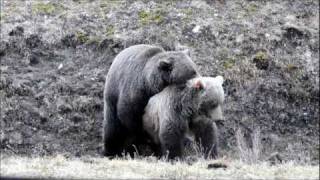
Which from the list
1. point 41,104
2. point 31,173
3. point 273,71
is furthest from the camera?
point 273,71

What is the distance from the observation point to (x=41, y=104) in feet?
46.1

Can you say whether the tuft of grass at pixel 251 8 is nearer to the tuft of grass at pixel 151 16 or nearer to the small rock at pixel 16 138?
the tuft of grass at pixel 151 16

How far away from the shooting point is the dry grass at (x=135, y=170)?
25.5 ft

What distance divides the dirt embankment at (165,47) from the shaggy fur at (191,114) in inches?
84.5

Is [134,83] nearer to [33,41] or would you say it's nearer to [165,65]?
[165,65]

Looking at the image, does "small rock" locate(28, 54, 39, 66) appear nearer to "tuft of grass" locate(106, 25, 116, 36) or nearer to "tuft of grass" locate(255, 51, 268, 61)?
"tuft of grass" locate(106, 25, 116, 36)

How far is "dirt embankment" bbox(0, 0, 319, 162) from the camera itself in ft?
44.3

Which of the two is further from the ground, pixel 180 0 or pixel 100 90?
pixel 180 0

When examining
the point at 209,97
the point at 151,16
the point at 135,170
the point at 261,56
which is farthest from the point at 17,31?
the point at 135,170

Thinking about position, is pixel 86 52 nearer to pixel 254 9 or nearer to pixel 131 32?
pixel 131 32

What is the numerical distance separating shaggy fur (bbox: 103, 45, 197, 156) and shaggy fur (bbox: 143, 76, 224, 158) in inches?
10.4

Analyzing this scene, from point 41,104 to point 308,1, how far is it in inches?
251

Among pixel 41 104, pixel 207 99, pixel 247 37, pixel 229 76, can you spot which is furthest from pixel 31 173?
pixel 247 37

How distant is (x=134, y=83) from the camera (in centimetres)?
1149
